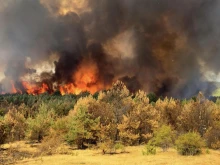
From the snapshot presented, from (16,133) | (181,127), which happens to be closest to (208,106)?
(181,127)

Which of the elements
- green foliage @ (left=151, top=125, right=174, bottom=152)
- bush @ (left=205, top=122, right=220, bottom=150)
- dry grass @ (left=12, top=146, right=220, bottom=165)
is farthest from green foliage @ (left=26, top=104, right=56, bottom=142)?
bush @ (left=205, top=122, right=220, bottom=150)

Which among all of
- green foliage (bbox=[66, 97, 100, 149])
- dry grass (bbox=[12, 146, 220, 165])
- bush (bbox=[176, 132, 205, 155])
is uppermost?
green foliage (bbox=[66, 97, 100, 149])

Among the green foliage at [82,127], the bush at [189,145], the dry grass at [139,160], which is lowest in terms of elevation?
the dry grass at [139,160]

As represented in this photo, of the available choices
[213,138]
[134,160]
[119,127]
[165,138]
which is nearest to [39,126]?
[119,127]

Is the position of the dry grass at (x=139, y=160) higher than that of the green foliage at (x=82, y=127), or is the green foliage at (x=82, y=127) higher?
the green foliage at (x=82, y=127)

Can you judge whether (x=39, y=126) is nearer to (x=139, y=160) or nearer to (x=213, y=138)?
(x=139, y=160)

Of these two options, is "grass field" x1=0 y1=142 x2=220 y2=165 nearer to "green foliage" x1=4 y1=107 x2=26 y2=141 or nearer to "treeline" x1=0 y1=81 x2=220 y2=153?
"treeline" x1=0 y1=81 x2=220 y2=153

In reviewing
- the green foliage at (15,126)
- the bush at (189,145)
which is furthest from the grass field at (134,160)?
the green foliage at (15,126)

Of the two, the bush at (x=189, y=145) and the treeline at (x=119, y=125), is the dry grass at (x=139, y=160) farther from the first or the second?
the treeline at (x=119, y=125)

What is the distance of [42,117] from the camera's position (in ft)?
240

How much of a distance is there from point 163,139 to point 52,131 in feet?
87.3

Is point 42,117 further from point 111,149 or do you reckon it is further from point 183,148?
point 183,148

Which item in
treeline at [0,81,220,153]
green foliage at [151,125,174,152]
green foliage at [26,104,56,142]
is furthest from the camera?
green foliage at [26,104,56,142]

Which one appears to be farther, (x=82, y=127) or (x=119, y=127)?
(x=119, y=127)
